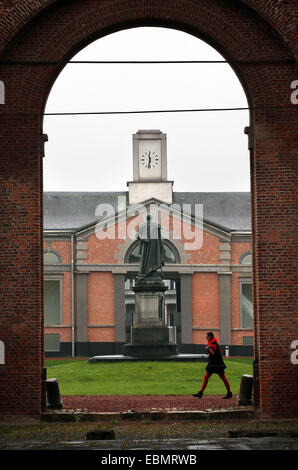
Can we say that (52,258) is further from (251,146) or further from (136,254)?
(251,146)

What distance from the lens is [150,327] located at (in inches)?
1109

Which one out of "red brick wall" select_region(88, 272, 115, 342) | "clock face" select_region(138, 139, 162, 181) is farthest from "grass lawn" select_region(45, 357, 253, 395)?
"clock face" select_region(138, 139, 162, 181)

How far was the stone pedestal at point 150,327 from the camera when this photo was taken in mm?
27750

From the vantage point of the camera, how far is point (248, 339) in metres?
42.2

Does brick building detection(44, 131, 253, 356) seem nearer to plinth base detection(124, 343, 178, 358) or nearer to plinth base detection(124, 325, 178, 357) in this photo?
plinth base detection(124, 325, 178, 357)

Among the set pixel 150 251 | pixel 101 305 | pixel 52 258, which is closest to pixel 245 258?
pixel 101 305

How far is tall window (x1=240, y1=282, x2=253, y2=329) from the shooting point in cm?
4281

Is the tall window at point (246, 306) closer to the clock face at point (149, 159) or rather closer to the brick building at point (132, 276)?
the brick building at point (132, 276)

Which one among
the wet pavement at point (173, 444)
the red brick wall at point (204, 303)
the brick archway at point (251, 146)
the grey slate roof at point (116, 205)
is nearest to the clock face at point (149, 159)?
the grey slate roof at point (116, 205)

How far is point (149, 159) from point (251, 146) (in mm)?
34506

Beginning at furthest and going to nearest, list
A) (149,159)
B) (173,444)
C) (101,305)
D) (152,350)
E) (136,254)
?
1. (149,159)
2. (136,254)
3. (101,305)
4. (152,350)
5. (173,444)

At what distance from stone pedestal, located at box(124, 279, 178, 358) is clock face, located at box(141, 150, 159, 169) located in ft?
66.6
